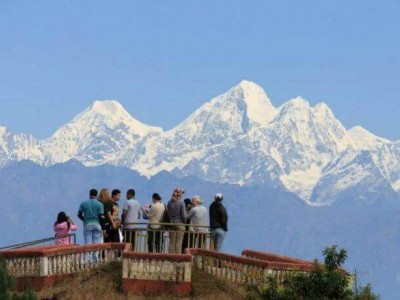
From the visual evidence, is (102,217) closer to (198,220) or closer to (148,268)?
(198,220)

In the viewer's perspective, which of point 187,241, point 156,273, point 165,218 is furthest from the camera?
point 165,218

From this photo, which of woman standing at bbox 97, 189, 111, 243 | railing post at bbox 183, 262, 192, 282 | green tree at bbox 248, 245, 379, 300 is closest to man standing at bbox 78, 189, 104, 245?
woman standing at bbox 97, 189, 111, 243

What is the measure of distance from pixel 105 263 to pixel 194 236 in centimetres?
301

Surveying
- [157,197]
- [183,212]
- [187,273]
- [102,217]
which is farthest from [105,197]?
[187,273]

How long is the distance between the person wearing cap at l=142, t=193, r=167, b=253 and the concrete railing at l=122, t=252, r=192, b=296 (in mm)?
3189

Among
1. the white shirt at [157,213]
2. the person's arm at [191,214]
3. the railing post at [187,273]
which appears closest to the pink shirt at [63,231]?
the white shirt at [157,213]

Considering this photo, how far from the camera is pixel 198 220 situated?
116 feet

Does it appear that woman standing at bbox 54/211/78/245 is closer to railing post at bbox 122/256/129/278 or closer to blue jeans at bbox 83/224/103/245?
blue jeans at bbox 83/224/103/245

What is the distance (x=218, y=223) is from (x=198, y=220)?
85cm

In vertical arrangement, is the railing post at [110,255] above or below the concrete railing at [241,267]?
above

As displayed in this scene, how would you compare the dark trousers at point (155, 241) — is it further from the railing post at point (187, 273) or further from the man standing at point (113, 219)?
the railing post at point (187, 273)

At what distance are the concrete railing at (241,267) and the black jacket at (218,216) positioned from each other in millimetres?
2494

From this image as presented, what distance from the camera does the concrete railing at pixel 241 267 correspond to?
30.6 metres

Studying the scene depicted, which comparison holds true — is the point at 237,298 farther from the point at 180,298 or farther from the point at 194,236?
the point at 194,236
